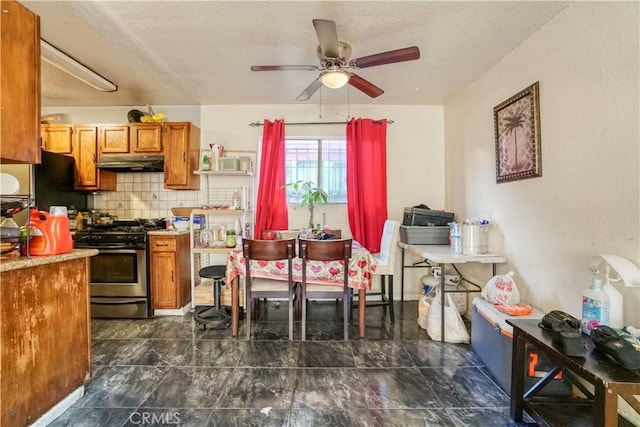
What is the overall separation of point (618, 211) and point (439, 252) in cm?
130

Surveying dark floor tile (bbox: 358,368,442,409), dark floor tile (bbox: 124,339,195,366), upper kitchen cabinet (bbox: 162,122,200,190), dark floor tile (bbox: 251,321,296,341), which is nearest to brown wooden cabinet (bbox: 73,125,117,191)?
upper kitchen cabinet (bbox: 162,122,200,190)

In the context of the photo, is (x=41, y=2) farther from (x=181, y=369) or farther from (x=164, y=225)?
(x=181, y=369)

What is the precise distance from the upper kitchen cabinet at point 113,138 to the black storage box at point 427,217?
348 cm

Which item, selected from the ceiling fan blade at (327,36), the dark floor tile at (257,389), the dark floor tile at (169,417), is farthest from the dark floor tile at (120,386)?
the ceiling fan blade at (327,36)

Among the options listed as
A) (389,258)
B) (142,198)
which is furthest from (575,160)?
(142,198)

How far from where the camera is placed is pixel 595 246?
5.60 ft

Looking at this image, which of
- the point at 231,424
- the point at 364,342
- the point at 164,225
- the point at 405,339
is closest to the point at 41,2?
the point at 164,225

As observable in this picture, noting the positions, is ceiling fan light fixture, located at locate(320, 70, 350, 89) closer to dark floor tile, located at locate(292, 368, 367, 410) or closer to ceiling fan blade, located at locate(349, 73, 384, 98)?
ceiling fan blade, located at locate(349, 73, 384, 98)

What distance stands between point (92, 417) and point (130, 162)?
264 cm

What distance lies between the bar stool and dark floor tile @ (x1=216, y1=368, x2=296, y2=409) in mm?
840

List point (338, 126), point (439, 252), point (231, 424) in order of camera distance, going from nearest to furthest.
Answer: point (231, 424) → point (439, 252) → point (338, 126)

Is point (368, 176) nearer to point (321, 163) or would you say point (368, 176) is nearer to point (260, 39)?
point (321, 163)

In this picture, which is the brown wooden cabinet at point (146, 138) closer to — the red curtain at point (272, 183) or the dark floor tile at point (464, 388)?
the red curtain at point (272, 183)

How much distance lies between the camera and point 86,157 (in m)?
3.53
